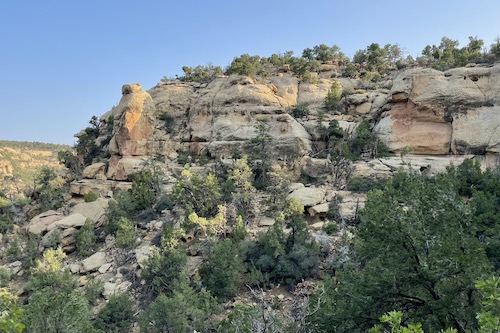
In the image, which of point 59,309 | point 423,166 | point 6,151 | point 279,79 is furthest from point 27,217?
point 6,151

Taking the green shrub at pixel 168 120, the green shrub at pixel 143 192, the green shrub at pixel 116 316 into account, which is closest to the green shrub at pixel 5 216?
the green shrub at pixel 143 192

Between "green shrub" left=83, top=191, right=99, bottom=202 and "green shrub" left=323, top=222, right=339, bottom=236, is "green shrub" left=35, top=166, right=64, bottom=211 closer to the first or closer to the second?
"green shrub" left=83, top=191, right=99, bottom=202

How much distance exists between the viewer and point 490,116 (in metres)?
34.1

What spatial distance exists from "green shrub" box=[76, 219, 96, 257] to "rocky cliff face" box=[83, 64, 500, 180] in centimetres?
1156

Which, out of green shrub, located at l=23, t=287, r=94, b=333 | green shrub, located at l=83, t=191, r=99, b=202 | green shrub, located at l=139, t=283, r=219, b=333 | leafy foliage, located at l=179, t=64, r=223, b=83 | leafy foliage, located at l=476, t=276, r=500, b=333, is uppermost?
leafy foliage, located at l=179, t=64, r=223, b=83

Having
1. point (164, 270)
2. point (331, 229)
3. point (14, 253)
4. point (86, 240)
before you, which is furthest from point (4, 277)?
point (331, 229)

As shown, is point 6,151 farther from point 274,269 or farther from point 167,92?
point 274,269

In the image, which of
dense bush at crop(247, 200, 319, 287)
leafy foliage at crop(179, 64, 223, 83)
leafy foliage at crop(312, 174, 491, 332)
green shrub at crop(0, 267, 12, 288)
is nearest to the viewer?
leafy foliage at crop(312, 174, 491, 332)

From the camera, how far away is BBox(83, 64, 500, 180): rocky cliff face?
35406mm

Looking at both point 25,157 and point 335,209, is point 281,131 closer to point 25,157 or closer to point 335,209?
point 335,209

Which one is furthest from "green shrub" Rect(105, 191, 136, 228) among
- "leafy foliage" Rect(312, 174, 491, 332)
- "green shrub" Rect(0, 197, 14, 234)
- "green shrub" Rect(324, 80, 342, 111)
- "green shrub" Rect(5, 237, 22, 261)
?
"green shrub" Rect(324, 80, 342, 111)

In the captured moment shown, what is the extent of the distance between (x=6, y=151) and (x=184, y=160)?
85806 mm

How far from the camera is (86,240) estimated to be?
27.7 meters

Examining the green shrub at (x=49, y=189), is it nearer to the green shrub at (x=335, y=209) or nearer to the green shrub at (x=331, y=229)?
the green shrub at (x=335, y=209)
